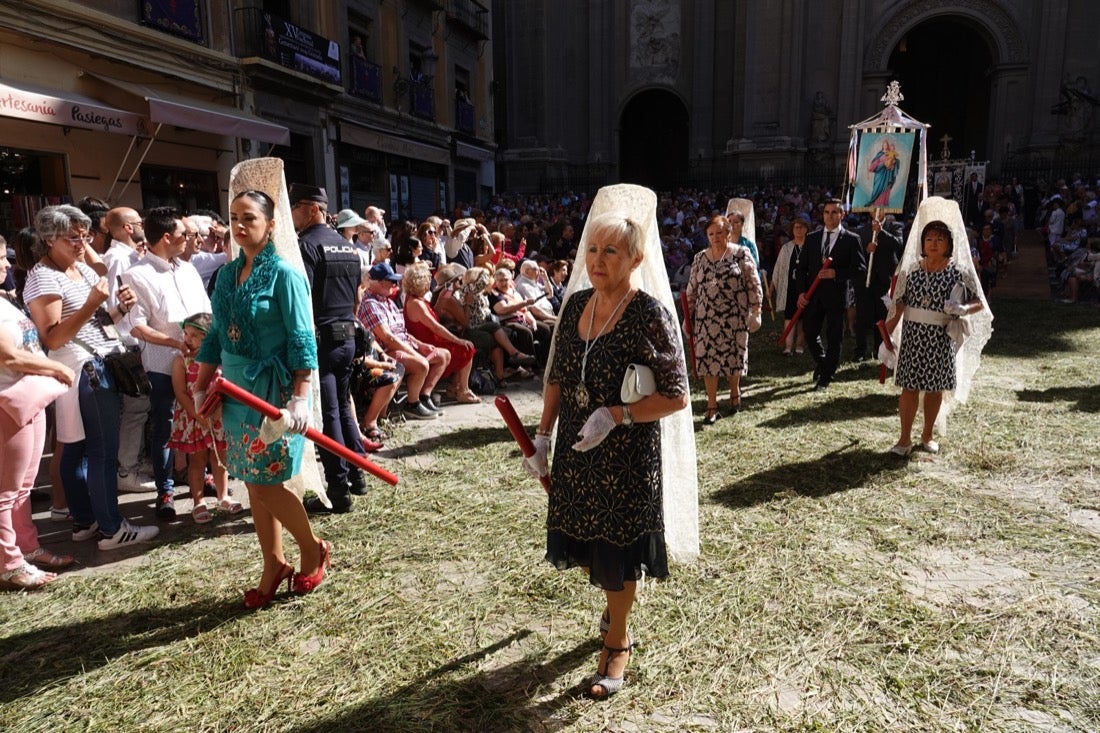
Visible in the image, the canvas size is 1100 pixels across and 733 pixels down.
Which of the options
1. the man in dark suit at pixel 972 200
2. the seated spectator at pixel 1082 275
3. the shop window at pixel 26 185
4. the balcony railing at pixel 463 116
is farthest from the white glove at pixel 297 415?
the balcony railing at pixel 463 116

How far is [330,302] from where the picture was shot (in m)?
4.88

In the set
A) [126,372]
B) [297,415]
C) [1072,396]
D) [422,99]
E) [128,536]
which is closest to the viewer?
[297,415]

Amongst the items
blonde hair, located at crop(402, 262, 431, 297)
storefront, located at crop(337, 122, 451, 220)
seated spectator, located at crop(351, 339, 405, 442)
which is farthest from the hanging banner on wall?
storefront, located at crop(337, 122, 451, 220)

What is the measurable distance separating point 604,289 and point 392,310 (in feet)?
15.8

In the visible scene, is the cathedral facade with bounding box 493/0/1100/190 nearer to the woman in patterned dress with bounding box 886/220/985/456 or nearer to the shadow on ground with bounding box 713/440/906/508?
the woman in patterned dress with bounding box 886/220/985/456

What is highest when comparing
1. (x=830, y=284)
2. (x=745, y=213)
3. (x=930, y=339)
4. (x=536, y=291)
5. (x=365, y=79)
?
(x=365, y=79)

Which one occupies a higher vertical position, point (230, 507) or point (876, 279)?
point (876, 279)

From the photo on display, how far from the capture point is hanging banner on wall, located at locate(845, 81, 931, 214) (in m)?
8.87

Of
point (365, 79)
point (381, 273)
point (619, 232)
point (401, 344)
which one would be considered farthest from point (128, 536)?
point (365, 79)

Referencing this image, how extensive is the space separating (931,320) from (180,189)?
1372 cm

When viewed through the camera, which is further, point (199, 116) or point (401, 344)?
point (199, 116)

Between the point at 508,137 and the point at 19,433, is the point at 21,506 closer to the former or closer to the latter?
the point at 19,433

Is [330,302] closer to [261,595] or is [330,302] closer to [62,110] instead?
[261,595]

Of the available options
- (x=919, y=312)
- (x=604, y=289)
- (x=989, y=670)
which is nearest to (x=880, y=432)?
(x=919, y=312)
